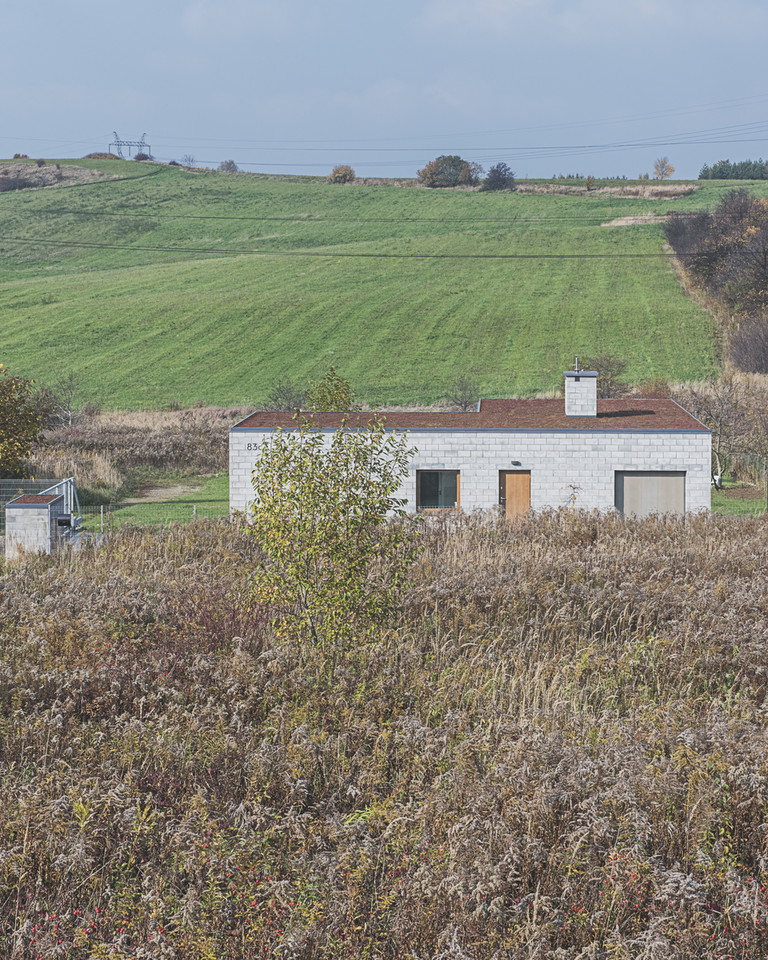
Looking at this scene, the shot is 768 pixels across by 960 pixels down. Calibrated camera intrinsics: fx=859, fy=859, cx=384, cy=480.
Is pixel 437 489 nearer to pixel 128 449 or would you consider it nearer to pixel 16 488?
pixel 16 488

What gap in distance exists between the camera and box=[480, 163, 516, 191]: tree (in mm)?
107500

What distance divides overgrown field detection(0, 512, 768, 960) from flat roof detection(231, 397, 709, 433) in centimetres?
1160

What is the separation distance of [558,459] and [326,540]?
1399 cm

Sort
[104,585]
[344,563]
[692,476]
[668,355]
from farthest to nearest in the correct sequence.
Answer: [668,355]
[692,476]
[104,585]
[344,563]

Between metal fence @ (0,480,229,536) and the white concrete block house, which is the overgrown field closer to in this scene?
the white concrete block house

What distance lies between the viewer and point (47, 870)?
17.0 feet

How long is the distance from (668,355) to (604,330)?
6859 mm

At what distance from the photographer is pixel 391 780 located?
254 inches

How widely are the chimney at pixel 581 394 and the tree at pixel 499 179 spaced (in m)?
90.7

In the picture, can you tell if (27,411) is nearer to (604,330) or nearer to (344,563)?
(344,563)

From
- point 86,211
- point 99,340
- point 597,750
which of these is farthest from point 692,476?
point 86,211

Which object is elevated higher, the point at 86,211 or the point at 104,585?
the point at 86,211

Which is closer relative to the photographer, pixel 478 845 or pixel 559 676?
pixel 478 845

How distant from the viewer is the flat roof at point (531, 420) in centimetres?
2194
